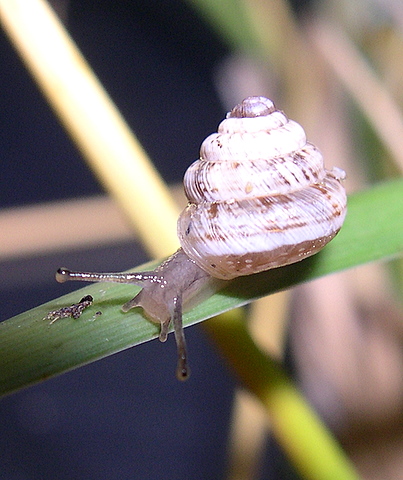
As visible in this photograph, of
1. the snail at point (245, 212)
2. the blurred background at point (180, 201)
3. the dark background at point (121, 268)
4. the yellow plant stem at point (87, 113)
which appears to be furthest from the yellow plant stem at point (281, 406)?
the dark background at point (121, 268)

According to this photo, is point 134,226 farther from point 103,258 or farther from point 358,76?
point 103,258

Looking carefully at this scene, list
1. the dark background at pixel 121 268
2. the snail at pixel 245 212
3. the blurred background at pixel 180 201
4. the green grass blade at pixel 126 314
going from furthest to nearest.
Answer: the dark background at pixel 121 268 < the blurred background at pixel 180 201 < the snail at pixel 245 212 < the green grass blade at pixel 126 314

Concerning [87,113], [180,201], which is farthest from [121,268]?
[87,113]

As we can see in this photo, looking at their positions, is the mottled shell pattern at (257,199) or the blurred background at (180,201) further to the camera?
the blurred background at (180,201)

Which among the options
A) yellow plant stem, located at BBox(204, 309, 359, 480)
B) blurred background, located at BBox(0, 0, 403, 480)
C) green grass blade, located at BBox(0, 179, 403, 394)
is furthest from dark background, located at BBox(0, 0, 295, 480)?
green grass blade, located at BBox(0, 179, 403, 394)

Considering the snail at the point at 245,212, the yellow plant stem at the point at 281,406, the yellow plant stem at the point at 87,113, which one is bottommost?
the yellow plant stem at the point at 281,406

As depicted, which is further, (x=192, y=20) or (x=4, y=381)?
(x=192, y=20)

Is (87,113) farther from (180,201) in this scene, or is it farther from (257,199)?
(180,201)

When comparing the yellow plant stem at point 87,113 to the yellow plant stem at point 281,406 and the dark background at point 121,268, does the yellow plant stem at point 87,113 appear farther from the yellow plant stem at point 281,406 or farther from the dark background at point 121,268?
the dark background at point 121,268

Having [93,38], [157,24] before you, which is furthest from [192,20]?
[93,38]
